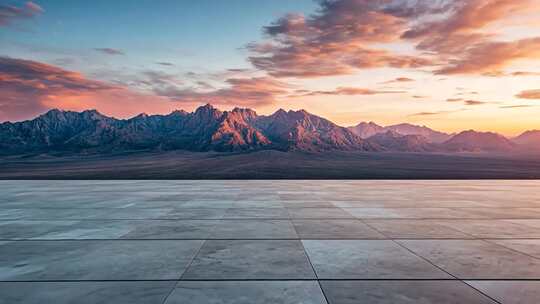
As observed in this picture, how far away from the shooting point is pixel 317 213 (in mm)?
11641

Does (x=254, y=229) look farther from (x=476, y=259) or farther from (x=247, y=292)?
(x=476, y=259)

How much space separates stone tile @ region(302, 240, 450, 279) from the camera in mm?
5770

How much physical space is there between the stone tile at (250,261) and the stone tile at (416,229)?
2.68 metres

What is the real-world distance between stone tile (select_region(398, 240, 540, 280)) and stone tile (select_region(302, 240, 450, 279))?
350 millimetres

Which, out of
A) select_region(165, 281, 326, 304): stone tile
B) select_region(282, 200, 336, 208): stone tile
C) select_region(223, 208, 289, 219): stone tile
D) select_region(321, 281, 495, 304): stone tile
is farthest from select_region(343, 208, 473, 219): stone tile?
select_region(165, 281, 326, 304): stone tile

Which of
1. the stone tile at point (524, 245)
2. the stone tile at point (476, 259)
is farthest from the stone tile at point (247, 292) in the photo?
the stone tile at point (524, 245)

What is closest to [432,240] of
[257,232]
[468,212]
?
[257,232]

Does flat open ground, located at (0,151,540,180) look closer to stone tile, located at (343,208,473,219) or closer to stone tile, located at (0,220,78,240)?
stone tile, located at (343,208,473,219)

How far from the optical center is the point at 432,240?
8.11 m

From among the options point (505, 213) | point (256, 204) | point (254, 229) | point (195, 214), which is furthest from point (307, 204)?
point (505, 213)

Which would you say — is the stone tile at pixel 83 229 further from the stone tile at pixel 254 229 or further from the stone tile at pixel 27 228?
the stone tile at pixel 254 229

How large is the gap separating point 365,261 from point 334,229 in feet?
8.80

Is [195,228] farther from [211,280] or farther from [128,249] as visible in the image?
[211,280]

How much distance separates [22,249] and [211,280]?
463cm
